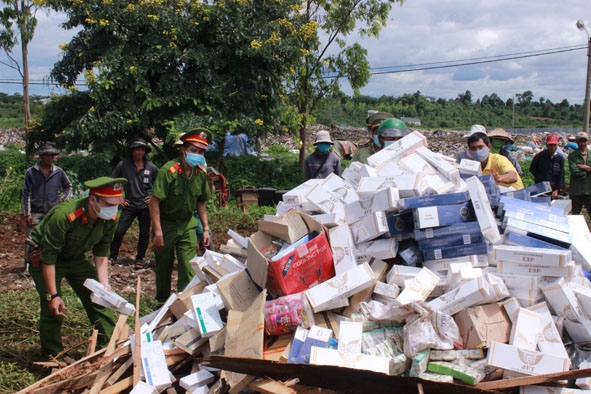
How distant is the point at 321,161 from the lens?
6.20 m

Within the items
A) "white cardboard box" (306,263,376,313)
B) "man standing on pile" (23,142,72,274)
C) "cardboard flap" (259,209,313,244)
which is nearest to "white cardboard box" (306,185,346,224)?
"cardboard flap" (259,209,313,244)

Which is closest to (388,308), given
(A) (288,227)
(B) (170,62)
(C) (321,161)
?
(A) (288,227)

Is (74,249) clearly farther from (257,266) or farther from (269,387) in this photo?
(269,387)

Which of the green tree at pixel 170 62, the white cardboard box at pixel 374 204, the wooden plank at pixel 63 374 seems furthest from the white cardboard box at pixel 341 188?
the green tree at pixel 170 62

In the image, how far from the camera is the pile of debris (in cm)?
290

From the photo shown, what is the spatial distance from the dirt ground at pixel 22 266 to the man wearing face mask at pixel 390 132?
8.93 ft

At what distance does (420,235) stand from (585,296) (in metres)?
1.07

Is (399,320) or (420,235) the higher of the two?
(420,235)

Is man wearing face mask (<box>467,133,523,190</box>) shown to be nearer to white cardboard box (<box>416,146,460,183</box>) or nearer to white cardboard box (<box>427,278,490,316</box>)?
white cardboard box (<box>416,146,460,183</box>)

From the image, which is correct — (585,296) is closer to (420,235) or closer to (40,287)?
(420,235)

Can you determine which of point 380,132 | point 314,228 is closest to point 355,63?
point 380,132

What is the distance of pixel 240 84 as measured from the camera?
11.2 meters

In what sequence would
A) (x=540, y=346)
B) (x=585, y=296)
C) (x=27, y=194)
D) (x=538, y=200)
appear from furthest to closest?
(x=27, y=194) → (x=538, y=200) → (x=585, y=296) → (x=540, y=346)

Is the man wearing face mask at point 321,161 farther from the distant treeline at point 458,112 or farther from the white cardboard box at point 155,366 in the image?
the distant treeline at point 458,112
